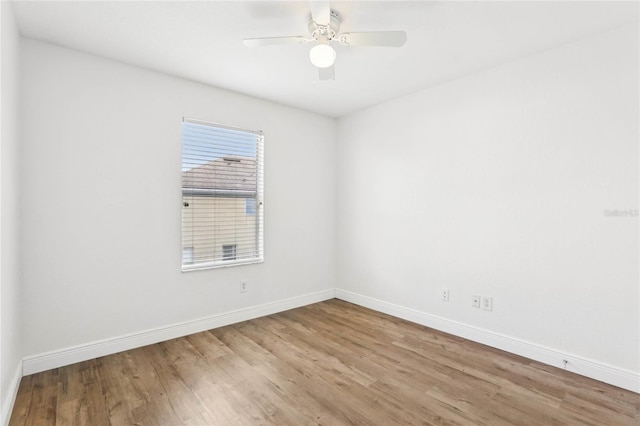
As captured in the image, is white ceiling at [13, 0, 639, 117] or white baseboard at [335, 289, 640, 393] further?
white baseboard at [335, 289, 640, 393]

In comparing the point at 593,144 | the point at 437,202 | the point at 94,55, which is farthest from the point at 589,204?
the point at 94,55

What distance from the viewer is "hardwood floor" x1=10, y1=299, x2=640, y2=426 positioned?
184 cm

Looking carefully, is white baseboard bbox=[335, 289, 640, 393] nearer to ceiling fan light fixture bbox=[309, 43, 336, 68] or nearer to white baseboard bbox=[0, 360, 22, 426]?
ceiling fan light fixture bbox=[309, 43, 336, 68]

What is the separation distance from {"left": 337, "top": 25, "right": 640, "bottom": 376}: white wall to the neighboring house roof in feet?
5.00

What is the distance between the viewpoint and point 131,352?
8.69ft

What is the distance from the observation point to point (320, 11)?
176 cm

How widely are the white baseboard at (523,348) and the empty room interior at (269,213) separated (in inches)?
0.6

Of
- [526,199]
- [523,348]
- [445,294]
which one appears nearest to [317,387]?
[445,294]

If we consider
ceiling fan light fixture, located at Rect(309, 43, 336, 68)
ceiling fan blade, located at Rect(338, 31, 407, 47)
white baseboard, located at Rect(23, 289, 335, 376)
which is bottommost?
white baseboard, located at Rect(23, 289, 335, 376)

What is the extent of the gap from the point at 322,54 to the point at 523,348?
277 centimetres

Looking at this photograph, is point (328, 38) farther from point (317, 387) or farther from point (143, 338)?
point (143, 338)

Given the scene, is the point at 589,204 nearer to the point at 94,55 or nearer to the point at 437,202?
the point at 437,202

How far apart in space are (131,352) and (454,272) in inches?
119

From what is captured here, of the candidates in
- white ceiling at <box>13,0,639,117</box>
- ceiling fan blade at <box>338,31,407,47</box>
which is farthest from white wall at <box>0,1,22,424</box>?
ceiling fan blade at <box>338,31,407,47</box>
